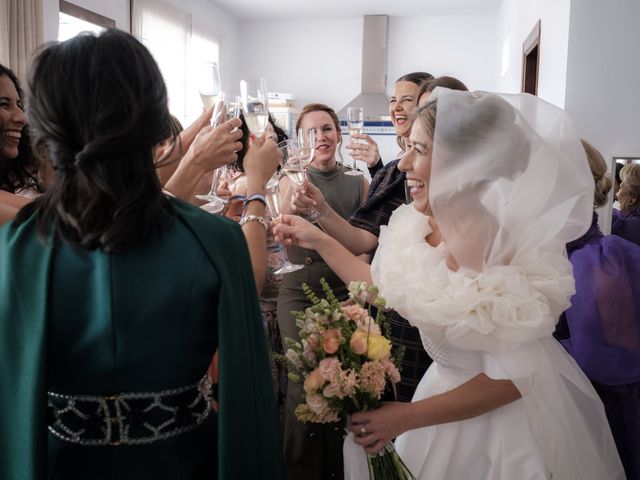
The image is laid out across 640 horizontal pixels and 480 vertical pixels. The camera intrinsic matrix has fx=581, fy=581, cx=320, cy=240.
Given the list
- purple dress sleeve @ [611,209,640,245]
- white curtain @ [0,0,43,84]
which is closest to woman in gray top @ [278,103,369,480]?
purple dress sleeve @ [611,209,640,245]

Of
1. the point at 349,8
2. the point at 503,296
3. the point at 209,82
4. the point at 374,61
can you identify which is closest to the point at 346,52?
the point at 374,61

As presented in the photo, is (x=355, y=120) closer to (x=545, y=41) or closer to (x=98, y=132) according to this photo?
(x=98, y=132)

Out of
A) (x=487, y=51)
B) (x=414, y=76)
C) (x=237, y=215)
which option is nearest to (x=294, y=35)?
(x=487, y=51)

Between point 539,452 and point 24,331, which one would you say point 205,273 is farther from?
point 539,452

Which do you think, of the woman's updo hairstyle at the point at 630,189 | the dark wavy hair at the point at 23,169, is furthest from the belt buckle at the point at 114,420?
the woman's updo hairstyle at the point at 630,189

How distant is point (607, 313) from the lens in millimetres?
1831

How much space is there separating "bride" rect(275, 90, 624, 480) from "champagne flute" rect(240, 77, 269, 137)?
41 cm

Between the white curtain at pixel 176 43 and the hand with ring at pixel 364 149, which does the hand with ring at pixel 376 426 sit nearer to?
the hand with ring at pixel 364 149

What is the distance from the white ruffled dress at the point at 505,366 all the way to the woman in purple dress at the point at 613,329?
476mm

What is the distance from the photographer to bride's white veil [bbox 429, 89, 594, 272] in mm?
1263

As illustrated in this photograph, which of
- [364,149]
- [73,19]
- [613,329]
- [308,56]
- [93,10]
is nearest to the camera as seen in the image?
[613,329]

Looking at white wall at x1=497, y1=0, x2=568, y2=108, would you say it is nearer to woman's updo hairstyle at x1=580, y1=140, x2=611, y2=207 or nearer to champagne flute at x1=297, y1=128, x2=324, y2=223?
woman's updo hairstyle at x1=580, y1=140, x2=611, y2=207

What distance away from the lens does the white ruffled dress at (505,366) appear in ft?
4.00

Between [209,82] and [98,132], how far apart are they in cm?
61
